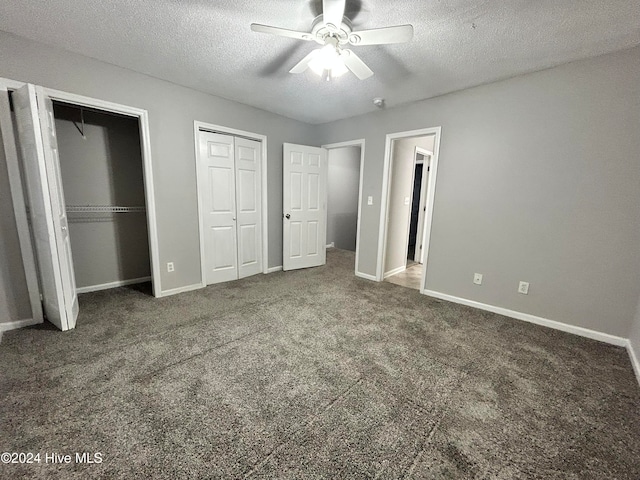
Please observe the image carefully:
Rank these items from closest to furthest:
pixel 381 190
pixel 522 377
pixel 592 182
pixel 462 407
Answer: pixel 462 407 → pixel 522 377 → pixel 592 182 → pixel 381 190

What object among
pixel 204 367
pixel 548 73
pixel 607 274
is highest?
pixel 548 73

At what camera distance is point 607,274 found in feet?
7.37

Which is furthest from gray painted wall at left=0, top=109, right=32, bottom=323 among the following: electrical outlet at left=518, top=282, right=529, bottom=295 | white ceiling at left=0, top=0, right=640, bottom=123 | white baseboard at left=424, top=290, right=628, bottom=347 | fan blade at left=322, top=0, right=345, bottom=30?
electrical outlet at left=518, top=282, right=529, bottom=295

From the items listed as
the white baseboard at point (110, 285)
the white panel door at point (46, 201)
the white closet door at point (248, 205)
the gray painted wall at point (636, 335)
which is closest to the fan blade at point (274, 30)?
the white panel door at point (46, 201)

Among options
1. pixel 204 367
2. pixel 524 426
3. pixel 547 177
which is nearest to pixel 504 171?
pixel 547 177

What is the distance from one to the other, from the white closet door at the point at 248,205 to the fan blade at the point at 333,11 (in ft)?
7.26

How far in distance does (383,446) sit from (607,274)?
8.25 feet

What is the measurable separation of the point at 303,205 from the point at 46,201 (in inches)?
114

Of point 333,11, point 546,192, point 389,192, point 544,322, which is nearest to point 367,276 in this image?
point 389,192

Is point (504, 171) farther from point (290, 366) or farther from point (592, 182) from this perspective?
point (290, 366)

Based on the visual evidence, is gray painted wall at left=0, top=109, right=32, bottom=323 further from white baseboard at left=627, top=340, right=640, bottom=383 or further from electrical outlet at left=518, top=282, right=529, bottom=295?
white baseboard at left=627, top=340, right=640, bottom=383

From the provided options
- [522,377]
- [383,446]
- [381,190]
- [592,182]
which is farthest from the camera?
[381,190]

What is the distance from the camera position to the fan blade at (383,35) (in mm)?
1529

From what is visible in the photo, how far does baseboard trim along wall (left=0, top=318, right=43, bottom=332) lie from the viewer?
2.23 metres
